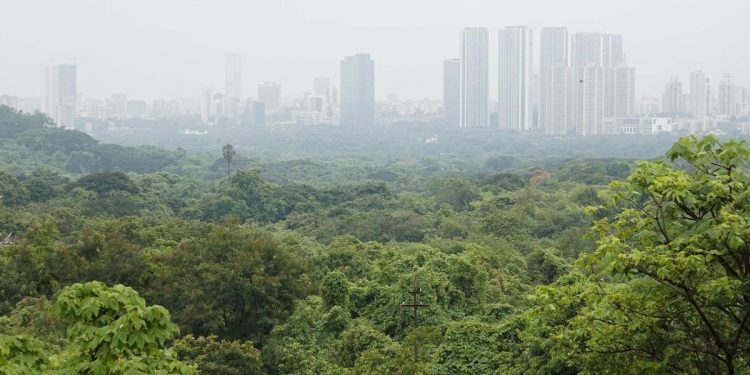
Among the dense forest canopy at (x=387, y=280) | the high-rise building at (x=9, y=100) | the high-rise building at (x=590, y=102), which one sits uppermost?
the high-rise building at (x=9, y=100)

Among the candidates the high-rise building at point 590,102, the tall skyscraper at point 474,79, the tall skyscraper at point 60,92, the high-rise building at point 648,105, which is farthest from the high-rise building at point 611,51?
the tall skyscraper at point 60,92

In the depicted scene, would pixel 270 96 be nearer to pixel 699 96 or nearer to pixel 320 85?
pixel 320 85

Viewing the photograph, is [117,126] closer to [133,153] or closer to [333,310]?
[133,153]

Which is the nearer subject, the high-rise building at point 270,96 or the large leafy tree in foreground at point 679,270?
the large leafy tree in foreground at point 679,270

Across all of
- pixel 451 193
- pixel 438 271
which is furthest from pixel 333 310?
pixel 451 193

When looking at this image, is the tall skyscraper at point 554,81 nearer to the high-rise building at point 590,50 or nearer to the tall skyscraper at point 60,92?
the high-rise building at point 590,50
